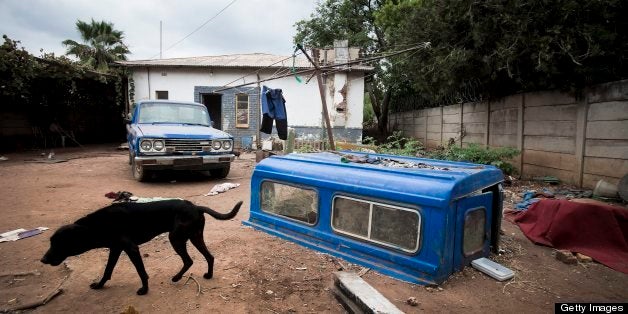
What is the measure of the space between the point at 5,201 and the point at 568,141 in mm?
10888

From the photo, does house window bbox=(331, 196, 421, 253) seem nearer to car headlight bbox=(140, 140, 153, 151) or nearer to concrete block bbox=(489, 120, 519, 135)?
car headlight bbox=(140, 140, 153, 151)

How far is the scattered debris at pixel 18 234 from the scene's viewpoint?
4441 millimetres

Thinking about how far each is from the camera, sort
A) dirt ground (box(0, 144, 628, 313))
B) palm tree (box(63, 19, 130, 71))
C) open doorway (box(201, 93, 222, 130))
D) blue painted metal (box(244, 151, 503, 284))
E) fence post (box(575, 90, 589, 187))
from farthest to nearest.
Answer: palm tree (box(63, 19, 130, 71)) → open doorway (box(201, 93, 222, 130)) → fence post (box(575, 90, 589, 187)) → blue painted metal (box(244, 151, 503, 284)) → dirt ground (box(0, 144, 628, 313))

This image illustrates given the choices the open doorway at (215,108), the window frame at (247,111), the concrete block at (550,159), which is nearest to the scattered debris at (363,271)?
the concrete block at (550,159)

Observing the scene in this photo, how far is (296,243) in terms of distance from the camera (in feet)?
14.0

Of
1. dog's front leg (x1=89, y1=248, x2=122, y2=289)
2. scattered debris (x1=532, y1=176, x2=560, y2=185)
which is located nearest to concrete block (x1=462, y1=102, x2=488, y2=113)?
scattered debris (x1=532, y1=176, x2=560, y2=185)

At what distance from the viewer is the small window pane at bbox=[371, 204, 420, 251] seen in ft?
10.7

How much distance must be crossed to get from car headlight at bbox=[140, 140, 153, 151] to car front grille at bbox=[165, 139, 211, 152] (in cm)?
33

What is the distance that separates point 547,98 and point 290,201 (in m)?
6.71

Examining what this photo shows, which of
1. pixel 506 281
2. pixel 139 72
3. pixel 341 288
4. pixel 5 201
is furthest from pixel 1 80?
pixel 506 281

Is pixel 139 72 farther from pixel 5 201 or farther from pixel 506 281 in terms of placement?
pixel 506 281

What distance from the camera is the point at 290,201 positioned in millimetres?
A: 4410

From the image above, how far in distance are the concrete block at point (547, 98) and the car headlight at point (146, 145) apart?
861cm

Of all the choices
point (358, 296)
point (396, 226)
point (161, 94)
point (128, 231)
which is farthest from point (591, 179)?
point (161, 94)
